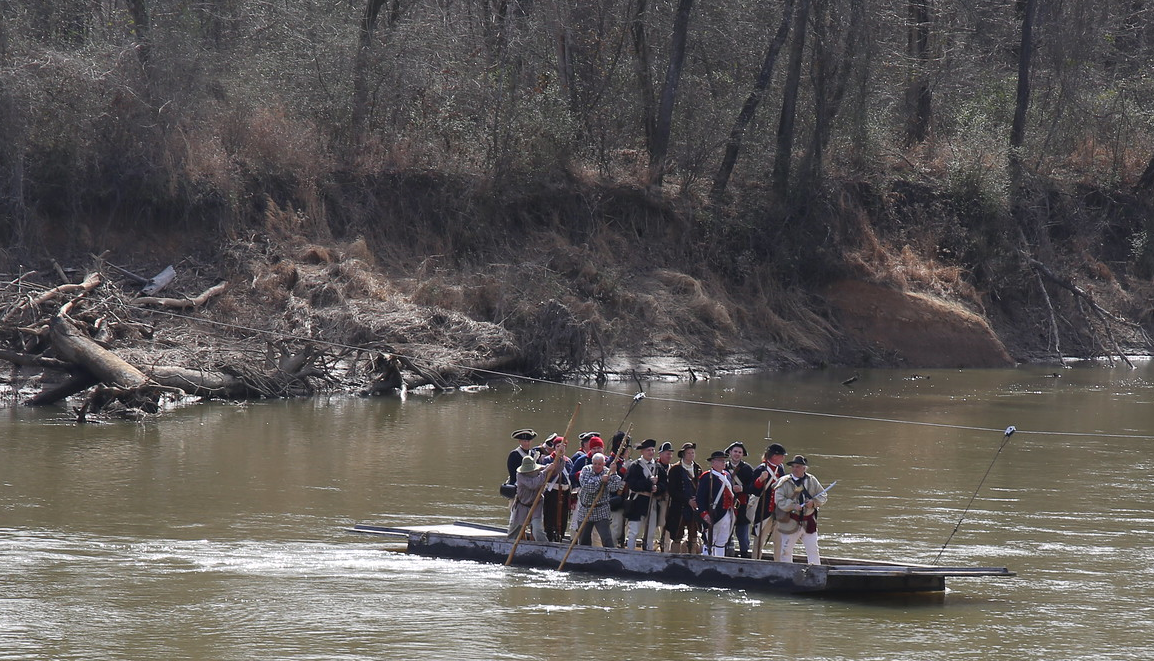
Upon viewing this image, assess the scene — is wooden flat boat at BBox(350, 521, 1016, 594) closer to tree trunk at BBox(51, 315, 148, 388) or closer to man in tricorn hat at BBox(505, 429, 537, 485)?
man in tricorn hat at BBox(505, 429, 537, 485)

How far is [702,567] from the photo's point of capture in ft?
43.4

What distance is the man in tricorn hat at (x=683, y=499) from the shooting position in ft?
45.1

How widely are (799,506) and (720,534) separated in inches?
41.9

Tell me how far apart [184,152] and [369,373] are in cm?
952

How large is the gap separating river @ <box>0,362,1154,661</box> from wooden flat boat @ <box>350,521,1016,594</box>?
0.18m

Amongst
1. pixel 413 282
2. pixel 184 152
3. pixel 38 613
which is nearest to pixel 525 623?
pixel 38 613

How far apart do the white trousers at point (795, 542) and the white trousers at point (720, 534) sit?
0.61 meters

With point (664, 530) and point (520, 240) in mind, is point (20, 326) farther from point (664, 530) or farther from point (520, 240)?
point (664, 530)

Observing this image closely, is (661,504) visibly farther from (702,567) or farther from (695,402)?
(695,402)

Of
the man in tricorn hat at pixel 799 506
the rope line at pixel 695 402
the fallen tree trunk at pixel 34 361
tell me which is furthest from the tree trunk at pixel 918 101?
the man in tricorn hat at pixel 799 506

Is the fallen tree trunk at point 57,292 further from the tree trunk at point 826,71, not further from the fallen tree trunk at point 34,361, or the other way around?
the tree trunk at point 826,71

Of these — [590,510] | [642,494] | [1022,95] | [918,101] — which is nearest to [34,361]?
[590,510]

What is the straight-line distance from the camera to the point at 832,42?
129 ft

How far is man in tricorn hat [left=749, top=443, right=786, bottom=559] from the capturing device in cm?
1359
